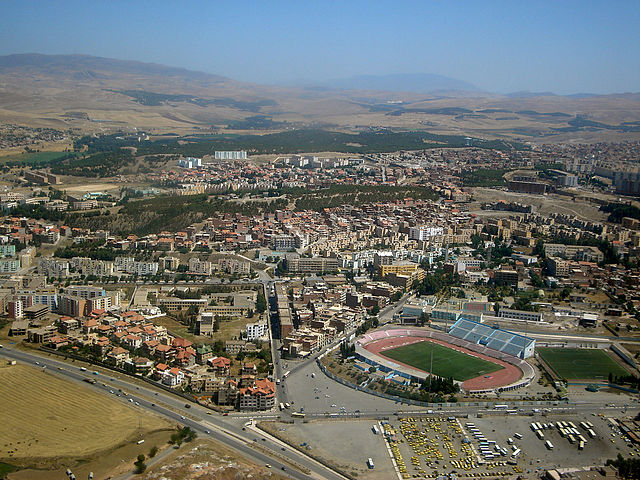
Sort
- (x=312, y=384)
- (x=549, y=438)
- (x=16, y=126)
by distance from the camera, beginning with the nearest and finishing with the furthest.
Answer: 1. (x=549, y=438)
2. (x=312, y=384)
3. (x=16, y=126)

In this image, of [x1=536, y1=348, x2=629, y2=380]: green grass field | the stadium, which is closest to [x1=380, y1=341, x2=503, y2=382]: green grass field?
the stadium

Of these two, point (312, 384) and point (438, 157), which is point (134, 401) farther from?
point (438, 157)

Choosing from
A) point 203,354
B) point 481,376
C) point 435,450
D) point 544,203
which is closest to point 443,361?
point 481,376

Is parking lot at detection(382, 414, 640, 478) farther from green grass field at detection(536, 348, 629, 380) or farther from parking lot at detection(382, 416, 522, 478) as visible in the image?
green grass field at detection(536, 348, 629, 380)

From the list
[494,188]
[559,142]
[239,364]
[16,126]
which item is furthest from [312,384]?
[559,142]

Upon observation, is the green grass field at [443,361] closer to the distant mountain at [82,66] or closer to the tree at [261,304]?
the tree at [261,304]

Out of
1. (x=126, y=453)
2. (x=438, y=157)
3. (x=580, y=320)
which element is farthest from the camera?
(x=438, y=157)
